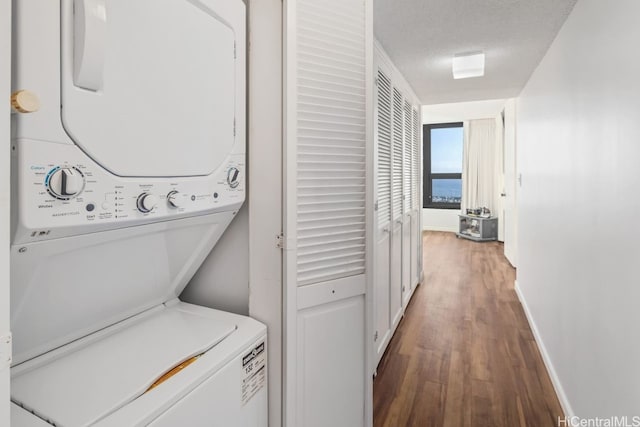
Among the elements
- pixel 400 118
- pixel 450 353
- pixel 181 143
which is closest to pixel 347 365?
pixel 181 143

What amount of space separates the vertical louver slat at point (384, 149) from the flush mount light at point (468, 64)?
53cm

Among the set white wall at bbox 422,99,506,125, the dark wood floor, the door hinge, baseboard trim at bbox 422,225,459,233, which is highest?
white wall at bbox 422,99,506,125

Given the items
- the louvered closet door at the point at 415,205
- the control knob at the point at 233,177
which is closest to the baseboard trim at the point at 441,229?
the louvered closet door at the point at 415,205

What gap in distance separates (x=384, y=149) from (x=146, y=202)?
189 cm

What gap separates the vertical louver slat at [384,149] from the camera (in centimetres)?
234

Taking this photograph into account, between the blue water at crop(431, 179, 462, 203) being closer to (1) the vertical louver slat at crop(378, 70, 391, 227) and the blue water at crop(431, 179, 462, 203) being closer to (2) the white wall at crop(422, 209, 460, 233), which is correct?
(2) the white wall at crop(422, 209, 460, 233)

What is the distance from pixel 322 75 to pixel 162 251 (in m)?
0.77

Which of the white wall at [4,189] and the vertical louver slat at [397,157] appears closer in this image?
the white wall at [4,189]

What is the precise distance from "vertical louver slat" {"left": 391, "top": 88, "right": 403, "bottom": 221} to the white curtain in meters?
4.95

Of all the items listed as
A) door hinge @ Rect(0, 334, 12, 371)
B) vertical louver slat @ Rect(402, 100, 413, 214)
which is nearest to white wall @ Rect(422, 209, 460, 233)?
vertical louver slat @ Rect(402, 100, 413, 214)

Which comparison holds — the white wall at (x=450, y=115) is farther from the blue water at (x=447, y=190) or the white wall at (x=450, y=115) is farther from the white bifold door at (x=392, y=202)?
the white bifold door at (x=392, y=202)

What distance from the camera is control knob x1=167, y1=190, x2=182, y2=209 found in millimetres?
877

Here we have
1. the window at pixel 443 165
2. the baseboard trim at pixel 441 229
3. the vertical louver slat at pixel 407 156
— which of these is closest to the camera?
the vertical louver slat at pixel 407 156
